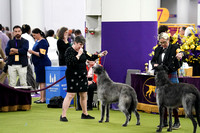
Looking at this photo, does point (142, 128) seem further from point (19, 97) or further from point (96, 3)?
point (96, 3)

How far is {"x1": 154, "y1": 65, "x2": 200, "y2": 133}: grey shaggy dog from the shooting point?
20.9 feet

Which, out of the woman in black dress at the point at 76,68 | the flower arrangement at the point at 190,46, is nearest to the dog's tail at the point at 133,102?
the woman in black dress at the point at 76,68

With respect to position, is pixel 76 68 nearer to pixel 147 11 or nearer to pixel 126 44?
pixel 126 44

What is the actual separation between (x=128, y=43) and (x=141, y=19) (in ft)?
2.09

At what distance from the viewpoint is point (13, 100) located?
9109 millimetres

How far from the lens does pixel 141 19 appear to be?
31.7 ft

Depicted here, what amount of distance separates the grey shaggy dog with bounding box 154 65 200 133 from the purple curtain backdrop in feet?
8.90

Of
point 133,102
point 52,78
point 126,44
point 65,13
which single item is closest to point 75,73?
point 133,102

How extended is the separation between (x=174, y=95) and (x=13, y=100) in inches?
157

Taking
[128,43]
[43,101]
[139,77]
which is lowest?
[43,101]

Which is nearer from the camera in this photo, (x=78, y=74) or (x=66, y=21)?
(x=78, y=74)

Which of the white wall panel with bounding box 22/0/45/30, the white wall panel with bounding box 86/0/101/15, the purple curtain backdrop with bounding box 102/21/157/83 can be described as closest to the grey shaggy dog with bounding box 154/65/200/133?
A: the purple curtain backdrop with bounding box 102/21/157/83

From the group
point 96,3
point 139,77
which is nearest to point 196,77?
point 139,77

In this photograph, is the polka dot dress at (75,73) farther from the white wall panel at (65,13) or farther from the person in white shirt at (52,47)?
the white wall panel at (65,13)
